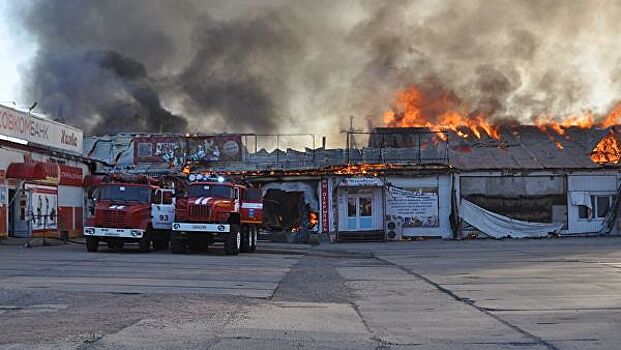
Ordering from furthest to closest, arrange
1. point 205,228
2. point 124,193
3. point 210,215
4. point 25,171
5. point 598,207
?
point 598,207 < point 25,171 < point 124,193 < point 210,215 < point 205,228

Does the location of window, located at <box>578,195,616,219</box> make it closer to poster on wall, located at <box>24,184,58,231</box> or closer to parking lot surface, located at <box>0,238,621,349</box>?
parking lot surface, located at <box>0,238,621,349</box>

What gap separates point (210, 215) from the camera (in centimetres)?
2270

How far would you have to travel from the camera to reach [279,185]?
110 ft

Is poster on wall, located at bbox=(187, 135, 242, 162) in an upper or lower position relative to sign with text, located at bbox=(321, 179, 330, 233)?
upper

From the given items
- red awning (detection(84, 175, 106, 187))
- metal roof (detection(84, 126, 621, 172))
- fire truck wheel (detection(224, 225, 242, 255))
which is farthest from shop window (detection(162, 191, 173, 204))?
red awning (detection(84, 175, 106, 187))

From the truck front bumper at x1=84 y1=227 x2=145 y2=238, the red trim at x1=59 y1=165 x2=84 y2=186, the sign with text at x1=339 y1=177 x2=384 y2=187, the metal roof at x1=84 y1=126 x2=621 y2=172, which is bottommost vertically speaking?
the truck front bumper at x1=84 y1=227 x2=145 y2=238

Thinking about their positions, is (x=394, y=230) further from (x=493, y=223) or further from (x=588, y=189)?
(x=588, y=189)

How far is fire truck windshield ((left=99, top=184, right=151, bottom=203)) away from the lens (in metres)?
23.7

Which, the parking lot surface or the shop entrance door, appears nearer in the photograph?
the parking lot surface

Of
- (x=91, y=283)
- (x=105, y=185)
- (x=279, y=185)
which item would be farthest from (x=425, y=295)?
(x=279, y=185)

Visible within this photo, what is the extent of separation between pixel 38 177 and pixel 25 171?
21.9 inches

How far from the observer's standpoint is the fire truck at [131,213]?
22922 mm

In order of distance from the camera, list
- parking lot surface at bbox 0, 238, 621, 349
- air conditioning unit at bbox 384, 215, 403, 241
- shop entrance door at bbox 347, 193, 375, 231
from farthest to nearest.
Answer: shop entrance door at bbox 347, 193, 375, 231, air conditioning unit at bbox 384, 215, 403, 241, parking lot surface at bbox 0, 238, 621, 349

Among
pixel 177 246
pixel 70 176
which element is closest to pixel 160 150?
pixel 70 176
